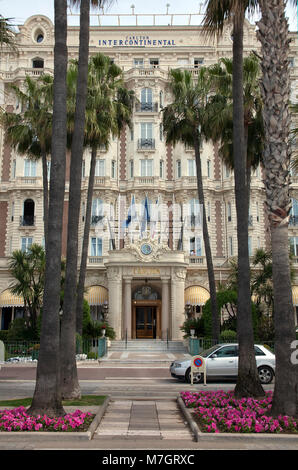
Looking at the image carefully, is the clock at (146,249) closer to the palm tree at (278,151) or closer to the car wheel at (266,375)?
the car wheel at (266,375)

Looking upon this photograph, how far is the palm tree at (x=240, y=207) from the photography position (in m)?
13.2

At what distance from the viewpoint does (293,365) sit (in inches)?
402

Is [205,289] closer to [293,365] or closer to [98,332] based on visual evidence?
[98,332]

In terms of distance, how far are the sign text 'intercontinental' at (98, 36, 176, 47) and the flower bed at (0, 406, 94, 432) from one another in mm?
46952

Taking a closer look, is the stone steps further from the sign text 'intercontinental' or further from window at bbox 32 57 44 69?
the sign text 'intercontinental'

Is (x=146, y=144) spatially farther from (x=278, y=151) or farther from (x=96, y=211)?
(x=278, y=151)

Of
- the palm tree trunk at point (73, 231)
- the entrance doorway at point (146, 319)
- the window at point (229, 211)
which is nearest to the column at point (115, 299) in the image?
the entrance doorway at point (146, 319)

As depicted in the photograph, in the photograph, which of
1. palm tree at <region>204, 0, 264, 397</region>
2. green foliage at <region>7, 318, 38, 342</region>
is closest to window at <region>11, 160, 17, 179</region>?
green foliage at <region>7, 318, 38, 342</region>

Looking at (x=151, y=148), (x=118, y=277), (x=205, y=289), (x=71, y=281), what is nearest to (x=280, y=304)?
(x=71, y=281)

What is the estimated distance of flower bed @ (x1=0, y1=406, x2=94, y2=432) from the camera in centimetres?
935

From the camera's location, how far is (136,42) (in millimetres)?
50438

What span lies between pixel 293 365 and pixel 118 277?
94.6 feet

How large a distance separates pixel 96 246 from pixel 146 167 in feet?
29.1

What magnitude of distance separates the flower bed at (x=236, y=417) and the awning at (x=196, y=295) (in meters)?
27.3
